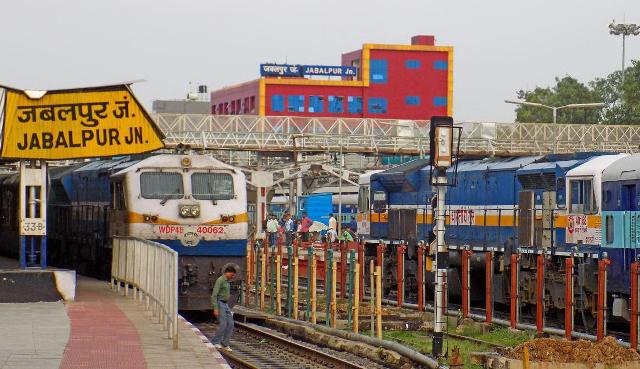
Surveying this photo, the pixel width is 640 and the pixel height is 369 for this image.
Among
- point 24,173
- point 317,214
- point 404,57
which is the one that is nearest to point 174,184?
point 24,173

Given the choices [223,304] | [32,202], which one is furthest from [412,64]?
[223,304]

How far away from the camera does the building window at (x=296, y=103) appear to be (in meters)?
112

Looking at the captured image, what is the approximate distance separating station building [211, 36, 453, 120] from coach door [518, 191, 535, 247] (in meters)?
81.3

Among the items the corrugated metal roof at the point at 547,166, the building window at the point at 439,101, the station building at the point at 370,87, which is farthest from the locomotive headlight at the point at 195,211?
the building window at the point at 439,101

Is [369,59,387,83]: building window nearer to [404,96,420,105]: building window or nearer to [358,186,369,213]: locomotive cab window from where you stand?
[404,96,420,105]: building window

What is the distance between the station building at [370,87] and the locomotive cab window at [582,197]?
275 ft

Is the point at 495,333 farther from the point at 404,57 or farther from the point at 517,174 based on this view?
the point at 404,57

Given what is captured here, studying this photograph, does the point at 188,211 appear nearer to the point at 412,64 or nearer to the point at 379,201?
the point at 379,201

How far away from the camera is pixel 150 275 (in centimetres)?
2388

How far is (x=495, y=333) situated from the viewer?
2533 cm

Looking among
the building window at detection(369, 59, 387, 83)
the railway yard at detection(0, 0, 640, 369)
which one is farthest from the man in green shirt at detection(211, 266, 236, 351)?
the building window at detection(369, 59, 387, 83)

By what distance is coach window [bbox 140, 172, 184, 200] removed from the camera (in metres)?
27.2

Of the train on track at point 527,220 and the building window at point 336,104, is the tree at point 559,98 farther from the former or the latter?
the train on track at point 527,220

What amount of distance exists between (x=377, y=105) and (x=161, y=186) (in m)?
86.5
